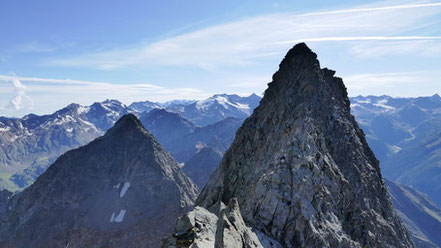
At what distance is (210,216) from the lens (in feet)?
94.2

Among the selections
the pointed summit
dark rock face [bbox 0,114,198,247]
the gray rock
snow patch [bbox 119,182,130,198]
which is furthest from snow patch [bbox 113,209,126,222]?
the gray rock

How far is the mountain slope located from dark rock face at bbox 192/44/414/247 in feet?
0.40

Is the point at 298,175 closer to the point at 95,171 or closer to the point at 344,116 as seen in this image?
the point at 344,116

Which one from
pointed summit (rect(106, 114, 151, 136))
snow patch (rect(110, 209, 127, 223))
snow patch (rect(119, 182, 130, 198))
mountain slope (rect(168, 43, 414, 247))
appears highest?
mountain slope (rect(168, 43, 414, 247))

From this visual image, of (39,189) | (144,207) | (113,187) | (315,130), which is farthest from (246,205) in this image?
(39,189)

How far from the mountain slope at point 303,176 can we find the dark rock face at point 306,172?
0.40 feet

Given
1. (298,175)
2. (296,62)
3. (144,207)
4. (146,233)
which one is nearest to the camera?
(298,175)

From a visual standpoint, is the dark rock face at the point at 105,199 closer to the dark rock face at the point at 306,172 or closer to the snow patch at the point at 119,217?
the snow patch at the point at 119,217

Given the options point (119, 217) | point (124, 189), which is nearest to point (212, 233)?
point (119, 217)

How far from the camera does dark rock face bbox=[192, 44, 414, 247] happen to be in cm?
3356

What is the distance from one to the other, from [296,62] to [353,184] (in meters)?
31.2

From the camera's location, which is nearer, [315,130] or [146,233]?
[315,130]

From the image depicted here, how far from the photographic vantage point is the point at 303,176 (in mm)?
36281

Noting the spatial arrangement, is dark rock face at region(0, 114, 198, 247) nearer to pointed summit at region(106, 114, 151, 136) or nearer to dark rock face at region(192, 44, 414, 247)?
pointed summit at region(106, 114, 151, 136)
